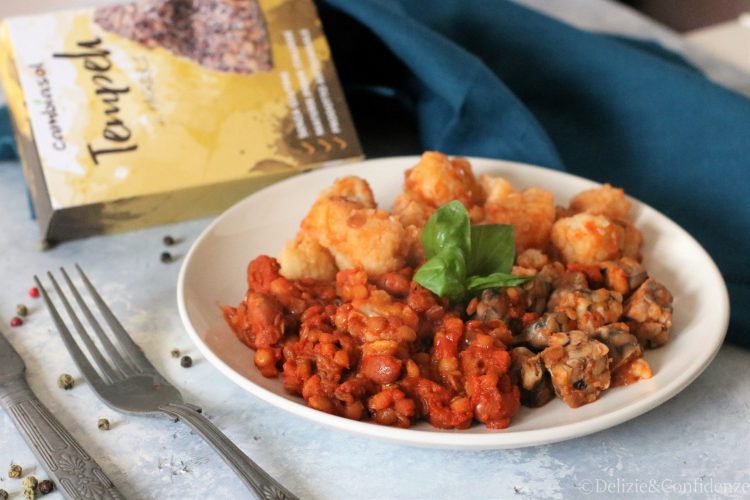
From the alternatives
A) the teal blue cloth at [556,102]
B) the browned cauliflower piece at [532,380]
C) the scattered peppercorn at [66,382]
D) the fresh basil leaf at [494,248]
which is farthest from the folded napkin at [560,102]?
the scattered peppercorn at [66,382]

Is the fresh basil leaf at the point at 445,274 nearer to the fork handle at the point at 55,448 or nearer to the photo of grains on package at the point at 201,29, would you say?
the fork handle at the point at 55,448

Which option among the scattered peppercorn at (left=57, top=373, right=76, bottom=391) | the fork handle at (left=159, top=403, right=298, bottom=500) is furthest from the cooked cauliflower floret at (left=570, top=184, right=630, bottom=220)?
the scattered peppercorn at (left=57, top=373, right=76, bottom=391)

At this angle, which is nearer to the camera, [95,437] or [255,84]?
[95,437]

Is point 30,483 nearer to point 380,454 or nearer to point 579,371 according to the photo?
point 380,454

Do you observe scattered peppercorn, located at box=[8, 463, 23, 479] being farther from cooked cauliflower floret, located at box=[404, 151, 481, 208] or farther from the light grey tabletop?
cooked cauliflower floret, located at box=[404, 151, 481, 208]

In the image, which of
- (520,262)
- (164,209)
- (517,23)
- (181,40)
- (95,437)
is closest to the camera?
(95,437)

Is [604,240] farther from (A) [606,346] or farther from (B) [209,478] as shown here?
(B) [209,478]

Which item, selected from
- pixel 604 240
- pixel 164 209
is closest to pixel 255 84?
pixel 164 209
